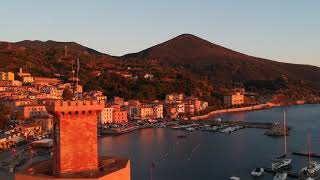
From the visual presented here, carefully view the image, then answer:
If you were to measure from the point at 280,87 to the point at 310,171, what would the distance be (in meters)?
45.6

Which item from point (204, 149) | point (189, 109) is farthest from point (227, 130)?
point (189, 109)

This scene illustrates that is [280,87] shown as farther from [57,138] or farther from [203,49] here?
[57,138]

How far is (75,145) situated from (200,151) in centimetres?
1332

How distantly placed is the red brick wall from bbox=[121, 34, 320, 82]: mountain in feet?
198

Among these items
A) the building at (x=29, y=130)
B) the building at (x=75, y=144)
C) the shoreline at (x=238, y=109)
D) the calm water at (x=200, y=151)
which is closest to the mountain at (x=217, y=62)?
the shoreline at (x=238, y=109)

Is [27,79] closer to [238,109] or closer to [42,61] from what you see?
[42,61]

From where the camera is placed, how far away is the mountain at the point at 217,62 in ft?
227

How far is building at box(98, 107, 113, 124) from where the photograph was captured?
2261 centimetres

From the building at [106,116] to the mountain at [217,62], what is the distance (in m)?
40.5

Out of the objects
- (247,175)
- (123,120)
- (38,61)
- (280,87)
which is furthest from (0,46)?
(280,87)

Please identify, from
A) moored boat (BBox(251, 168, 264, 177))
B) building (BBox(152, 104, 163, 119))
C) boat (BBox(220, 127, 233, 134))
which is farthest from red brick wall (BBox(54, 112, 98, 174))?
building (BBox(152, 104, 163, 119))

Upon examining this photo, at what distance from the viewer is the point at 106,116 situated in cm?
2286

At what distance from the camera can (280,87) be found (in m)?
55.9

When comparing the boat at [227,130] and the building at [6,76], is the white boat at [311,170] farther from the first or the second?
the building at [6,76]
